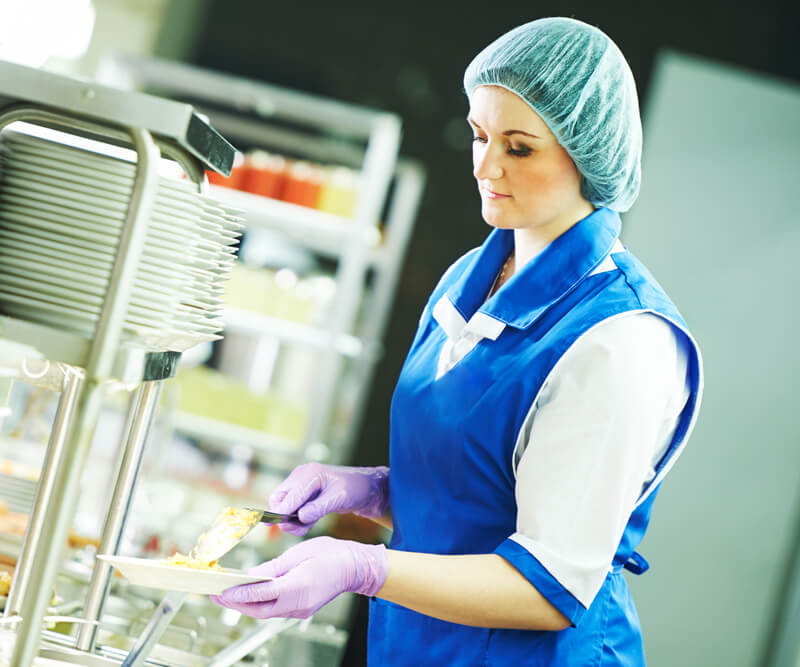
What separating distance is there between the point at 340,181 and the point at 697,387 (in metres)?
2.89

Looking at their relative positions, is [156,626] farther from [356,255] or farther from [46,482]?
[356,255]

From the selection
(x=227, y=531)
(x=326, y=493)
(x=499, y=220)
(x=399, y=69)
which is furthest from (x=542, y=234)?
(x=399, y=69)

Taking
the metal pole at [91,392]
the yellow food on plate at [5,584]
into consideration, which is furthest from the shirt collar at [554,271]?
the yellow food on plate at [5,584]

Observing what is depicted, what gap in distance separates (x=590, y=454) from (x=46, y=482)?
0.70 meters

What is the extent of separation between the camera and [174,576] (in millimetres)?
899

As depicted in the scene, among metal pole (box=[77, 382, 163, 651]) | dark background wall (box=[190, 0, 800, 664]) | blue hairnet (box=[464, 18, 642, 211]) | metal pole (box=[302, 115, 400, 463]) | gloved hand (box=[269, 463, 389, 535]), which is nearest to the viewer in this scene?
metal pole (box=[77, 382, 163, 651])

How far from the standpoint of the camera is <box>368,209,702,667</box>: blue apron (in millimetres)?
1122

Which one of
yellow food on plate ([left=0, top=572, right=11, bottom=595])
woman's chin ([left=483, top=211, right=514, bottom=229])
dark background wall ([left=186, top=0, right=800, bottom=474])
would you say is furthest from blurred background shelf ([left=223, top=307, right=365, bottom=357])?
woman's chin ([left=483, top=211, right=514, bottom=229])

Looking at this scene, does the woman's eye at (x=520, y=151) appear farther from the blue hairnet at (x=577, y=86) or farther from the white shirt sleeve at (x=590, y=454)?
the white shirt sleeve at (x=590, y=454)

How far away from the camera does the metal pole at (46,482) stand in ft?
3.51

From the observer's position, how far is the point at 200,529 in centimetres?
254

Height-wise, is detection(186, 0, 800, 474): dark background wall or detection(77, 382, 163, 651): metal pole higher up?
detection(186, 0, 800, 474): dark background wall

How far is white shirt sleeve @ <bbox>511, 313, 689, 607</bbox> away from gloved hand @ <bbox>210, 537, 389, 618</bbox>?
0.64 feet

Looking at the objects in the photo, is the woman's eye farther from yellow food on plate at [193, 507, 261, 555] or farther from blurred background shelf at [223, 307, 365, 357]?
blurred background shelf at [223, 307, 365, 357]
